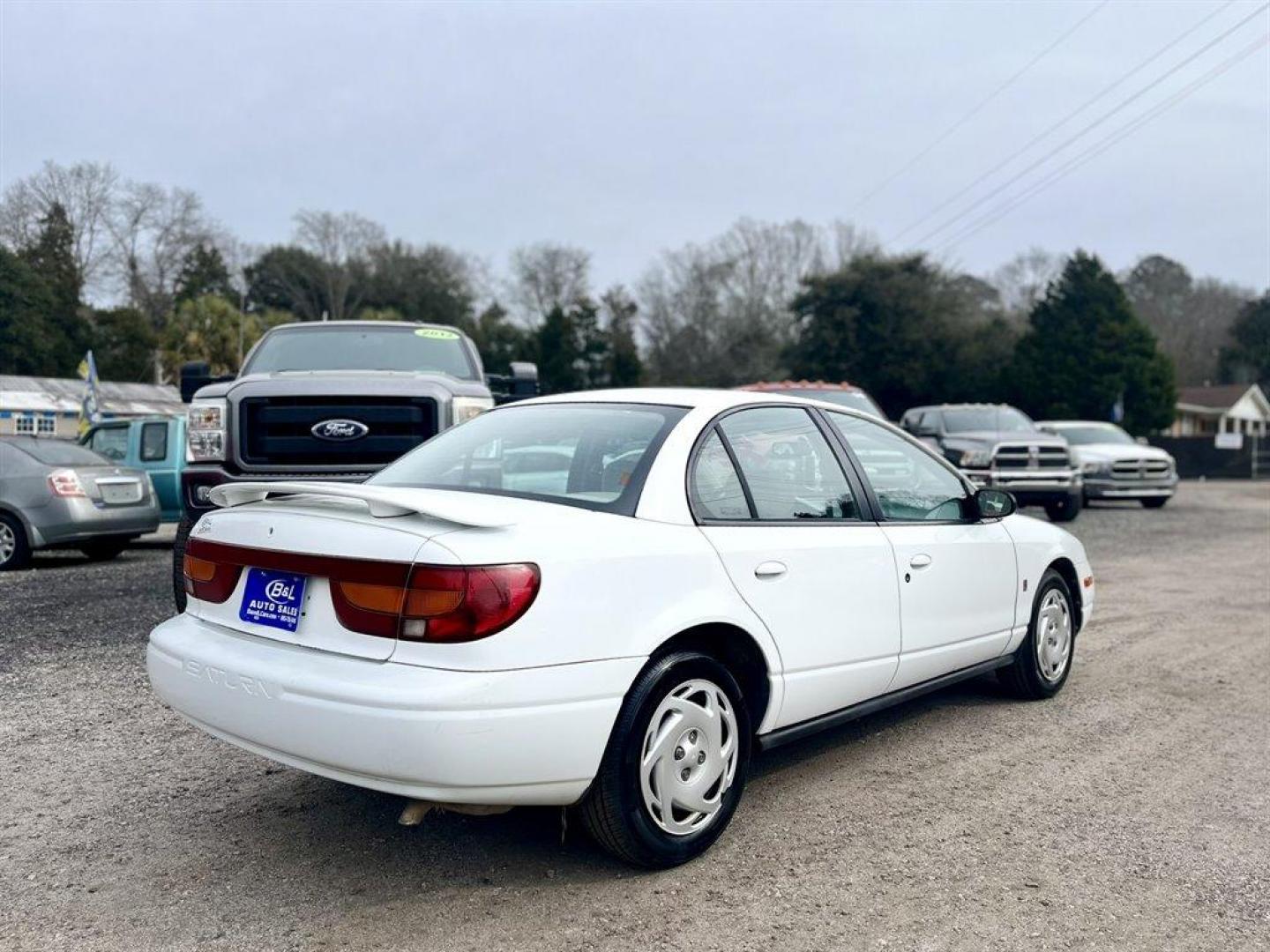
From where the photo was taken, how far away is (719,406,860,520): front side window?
4.09 m

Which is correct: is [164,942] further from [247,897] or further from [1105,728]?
[1105,728]

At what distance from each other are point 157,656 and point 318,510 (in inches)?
35.2

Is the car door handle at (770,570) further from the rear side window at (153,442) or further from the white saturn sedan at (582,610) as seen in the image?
the rear side window at (153,442)

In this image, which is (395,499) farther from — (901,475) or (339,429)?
(339,429)

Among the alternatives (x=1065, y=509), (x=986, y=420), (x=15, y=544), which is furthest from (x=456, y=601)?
(x=986, y=420)

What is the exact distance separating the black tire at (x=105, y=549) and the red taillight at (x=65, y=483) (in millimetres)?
989

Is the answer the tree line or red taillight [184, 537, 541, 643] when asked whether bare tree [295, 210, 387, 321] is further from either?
red taillight [184, 537, 541, 643]

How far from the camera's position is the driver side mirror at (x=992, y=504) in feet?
16.9

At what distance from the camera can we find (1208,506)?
22.5 metres

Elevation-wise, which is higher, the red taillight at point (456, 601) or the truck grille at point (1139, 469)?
the red taillight at point (456, 601)

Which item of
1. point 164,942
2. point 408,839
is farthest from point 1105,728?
point 164,942

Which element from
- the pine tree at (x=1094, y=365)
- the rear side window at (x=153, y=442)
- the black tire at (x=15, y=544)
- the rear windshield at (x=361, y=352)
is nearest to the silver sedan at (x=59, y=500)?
the black tire at (x=15, y=544)

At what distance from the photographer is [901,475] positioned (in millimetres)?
4918

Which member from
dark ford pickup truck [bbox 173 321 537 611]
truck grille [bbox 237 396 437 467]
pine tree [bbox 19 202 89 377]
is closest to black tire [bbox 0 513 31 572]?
dark ford pickup truck [bbox 173 321 537 611]
